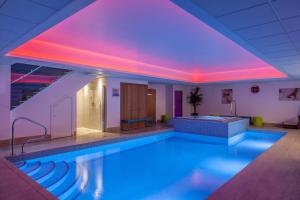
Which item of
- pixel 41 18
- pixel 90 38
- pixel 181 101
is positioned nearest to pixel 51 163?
pixel 90 38

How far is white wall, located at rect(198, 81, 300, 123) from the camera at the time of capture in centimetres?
980

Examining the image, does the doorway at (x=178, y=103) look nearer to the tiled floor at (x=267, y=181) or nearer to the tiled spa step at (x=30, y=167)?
the tiled floor at (x=267, y=181)

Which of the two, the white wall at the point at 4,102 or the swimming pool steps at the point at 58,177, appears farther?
the white wall at the point at 4,102

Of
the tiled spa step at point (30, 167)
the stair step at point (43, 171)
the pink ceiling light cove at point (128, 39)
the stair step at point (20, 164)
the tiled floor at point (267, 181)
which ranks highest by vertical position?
the pink ceiling light cove at point (128, 39)

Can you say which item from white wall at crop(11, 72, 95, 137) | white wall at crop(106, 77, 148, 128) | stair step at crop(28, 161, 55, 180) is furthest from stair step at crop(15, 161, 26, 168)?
white wall at crop(106, 77, 148, 128)

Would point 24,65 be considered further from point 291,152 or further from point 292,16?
point 291,152

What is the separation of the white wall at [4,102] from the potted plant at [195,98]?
32.3 ft

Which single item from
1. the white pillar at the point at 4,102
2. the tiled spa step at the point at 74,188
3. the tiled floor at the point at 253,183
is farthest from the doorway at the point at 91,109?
the tiled floor at the point at 253,183

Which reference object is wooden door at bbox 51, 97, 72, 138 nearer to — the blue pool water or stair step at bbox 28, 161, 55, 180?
the blue pool water

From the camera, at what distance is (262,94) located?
10.5 metres

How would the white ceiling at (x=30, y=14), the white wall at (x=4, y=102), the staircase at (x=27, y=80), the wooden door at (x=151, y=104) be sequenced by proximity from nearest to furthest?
the white ceiling at (x=30, y=14)
the white wall at (x=4, y=102)
the staircase at (x=27, y=80)
the wooden door at (x=151, y=104)

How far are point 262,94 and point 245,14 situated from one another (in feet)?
Result: 31.1

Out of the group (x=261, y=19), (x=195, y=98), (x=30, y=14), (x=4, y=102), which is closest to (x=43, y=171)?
(x=4, y=102)

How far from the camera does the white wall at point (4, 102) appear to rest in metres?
5.46
